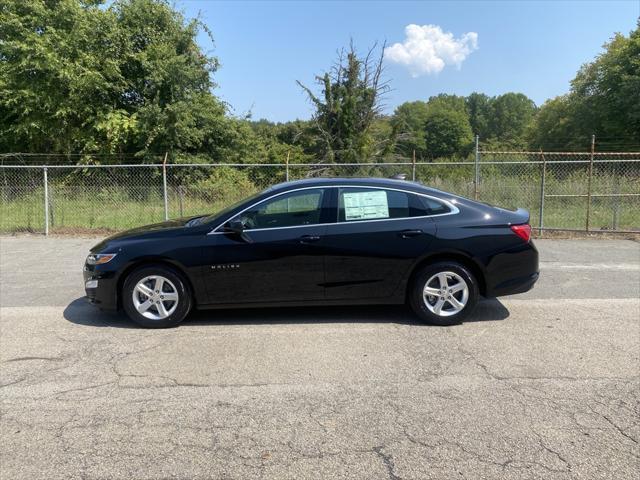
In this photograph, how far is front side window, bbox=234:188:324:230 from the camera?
5.44 metres

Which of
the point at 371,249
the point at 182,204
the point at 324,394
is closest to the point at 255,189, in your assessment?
the point at 182,204

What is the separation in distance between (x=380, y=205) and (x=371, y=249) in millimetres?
514

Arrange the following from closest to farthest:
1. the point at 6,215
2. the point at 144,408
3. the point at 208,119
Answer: the point at 144,408, the point at 6,215, the point at 208,119

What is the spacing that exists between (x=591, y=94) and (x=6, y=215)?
39.3m

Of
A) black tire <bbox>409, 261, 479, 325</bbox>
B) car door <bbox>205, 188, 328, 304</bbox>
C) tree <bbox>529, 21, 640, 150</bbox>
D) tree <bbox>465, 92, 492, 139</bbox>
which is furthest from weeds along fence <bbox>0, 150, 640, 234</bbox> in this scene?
tree <bbox>465, 92, 492, 139</bbox>

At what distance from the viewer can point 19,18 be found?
1825 cm

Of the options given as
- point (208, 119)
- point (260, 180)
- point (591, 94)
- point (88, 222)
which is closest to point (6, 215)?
point (88, 222)

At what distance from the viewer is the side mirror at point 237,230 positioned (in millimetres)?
5316

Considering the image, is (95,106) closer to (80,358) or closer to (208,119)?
(208,119)

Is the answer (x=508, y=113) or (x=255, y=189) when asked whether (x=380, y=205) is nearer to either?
(x=255, y=189)

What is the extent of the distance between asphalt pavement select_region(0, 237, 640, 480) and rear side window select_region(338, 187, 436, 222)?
1135 mm

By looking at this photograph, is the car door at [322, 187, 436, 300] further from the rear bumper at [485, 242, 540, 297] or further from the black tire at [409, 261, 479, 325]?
the rear bumper at [485, 242, 540, 297]

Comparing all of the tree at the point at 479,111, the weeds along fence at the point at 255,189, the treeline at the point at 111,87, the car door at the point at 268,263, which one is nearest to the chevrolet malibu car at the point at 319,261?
the car door at the point at 268,263

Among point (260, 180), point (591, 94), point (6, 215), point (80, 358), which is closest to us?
point (80, 358)
